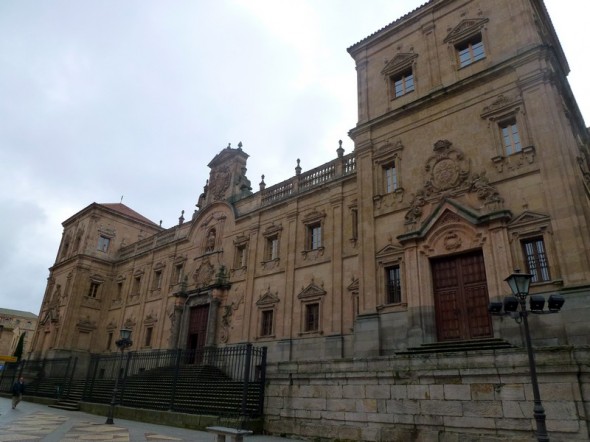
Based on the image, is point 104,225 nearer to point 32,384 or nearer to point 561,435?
point 32,384

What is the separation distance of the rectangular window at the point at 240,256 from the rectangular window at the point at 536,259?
55.0 feet

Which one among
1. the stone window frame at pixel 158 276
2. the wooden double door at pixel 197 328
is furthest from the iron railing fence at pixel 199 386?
the stone window frame at pixel 158 276

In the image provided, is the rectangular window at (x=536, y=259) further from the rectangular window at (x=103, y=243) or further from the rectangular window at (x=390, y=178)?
the rectangular window at (x=103, y=243)

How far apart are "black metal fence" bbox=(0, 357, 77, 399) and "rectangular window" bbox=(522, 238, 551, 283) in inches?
948

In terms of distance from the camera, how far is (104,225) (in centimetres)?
3922

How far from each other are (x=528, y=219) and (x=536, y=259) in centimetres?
126

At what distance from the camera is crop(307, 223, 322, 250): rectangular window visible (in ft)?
73.3

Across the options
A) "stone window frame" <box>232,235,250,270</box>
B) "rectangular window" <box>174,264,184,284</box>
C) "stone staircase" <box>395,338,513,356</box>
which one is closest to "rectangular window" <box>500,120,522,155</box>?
"stone staircase" <box>395,338,513,356</box>

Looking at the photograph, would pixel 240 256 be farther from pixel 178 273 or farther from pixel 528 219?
pixel 528 219

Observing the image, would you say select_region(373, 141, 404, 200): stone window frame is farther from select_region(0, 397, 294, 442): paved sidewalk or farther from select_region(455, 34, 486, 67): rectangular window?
select_region(0, 397, 294, 442): paved sidewalk

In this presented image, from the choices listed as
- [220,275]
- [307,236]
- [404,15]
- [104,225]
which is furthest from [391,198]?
[104,225]

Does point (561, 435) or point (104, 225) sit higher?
point (104, 225)

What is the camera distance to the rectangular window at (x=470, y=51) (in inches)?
644

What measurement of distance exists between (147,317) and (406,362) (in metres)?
26.0
